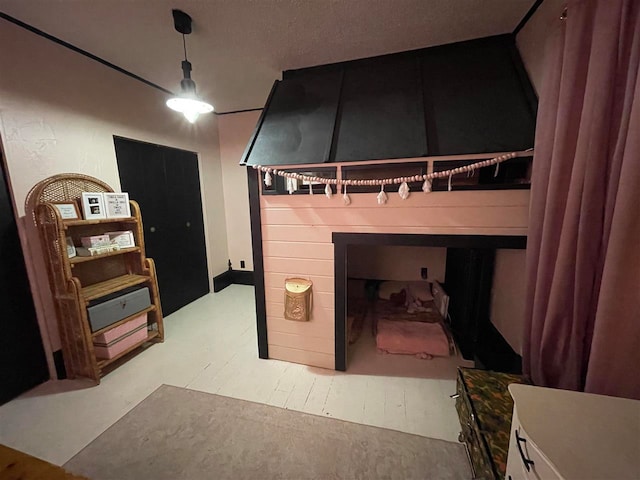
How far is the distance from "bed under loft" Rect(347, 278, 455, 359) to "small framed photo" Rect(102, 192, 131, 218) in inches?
85.3

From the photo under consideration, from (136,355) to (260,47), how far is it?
8.79 feet

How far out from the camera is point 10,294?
5.45 feet

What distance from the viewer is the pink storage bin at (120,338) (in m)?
1.92

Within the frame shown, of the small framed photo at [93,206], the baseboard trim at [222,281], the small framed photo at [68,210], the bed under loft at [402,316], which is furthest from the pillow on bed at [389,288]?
the small framed photo at [68,210]

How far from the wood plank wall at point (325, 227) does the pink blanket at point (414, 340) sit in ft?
1.70

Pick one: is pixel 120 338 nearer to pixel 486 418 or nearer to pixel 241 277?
pixel 241 277

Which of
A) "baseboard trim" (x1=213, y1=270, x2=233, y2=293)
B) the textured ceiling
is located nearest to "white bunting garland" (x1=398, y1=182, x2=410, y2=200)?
the textured ceiling

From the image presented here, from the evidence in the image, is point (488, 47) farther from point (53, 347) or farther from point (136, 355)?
point (53, 347)

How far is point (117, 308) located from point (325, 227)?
172 centimetres

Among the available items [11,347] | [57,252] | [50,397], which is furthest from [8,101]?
[50,397]

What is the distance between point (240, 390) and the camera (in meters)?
1.79

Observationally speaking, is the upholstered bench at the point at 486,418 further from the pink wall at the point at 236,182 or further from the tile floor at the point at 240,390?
the pink wall at the point at 236,182

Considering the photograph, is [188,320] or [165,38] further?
[188,320]

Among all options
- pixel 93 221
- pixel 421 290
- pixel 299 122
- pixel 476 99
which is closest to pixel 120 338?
pixel 93 221
